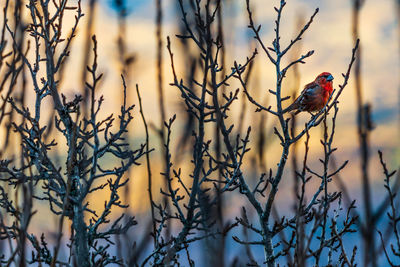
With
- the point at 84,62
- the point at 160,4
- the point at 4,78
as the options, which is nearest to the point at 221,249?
the point at 84,62

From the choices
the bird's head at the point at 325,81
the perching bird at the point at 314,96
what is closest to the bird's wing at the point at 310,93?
the perching bird at the point at 314,96

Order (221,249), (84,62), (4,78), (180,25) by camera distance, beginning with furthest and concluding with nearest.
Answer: (180,25)
(4,78)
(84,62)
(221,249)

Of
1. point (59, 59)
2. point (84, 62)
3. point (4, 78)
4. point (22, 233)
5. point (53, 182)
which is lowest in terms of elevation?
point (22, 233)

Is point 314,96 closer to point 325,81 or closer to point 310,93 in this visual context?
point 310,93

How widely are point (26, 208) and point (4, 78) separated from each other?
682 millimetres

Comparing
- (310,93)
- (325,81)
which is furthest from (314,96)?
(325,81)

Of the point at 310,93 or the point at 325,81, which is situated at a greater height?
the point at 325,81

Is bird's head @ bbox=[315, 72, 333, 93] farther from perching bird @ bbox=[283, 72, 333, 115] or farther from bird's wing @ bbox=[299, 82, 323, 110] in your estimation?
bird's wing @ bbox=[299, 82, 323, 110]

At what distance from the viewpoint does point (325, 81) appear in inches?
243

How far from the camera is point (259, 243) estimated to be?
384cm

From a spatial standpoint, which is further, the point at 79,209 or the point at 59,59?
the point at 59,59

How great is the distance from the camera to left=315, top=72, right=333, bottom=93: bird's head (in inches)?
237

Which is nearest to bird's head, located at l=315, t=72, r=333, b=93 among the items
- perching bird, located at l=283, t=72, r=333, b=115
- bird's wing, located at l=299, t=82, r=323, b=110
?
perching bird, located at l=283, t=72, r=333, b=115

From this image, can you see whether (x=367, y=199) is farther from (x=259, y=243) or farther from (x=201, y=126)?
(x=259, y=243)
